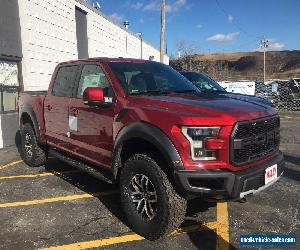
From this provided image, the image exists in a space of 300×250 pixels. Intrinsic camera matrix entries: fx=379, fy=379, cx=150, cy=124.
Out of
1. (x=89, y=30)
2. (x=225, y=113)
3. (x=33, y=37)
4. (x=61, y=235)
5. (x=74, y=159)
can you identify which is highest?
(x=89, y=30)

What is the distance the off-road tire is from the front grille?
4.47m

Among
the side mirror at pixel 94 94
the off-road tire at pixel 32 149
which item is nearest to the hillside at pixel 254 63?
the off-road tire at pixel 32 149

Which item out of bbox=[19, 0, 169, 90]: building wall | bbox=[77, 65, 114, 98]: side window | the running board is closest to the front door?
bbox=[77, 65, 114, 98]: side window

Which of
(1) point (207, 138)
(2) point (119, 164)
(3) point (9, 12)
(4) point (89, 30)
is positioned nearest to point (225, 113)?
(1) point (207, 138)

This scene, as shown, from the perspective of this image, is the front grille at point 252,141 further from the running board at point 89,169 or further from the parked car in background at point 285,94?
the parked car in background at point 285,94

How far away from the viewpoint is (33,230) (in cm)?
455

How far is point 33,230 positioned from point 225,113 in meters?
2.67

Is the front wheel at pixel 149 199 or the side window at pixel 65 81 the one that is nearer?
the front wheel at pixel 149 199

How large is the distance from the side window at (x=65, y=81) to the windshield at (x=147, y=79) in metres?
1.02

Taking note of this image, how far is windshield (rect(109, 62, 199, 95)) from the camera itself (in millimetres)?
4927

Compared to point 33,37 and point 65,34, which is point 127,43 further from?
point 33,37

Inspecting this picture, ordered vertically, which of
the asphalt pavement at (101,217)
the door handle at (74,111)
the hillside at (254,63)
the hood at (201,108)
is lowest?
the asphalt pavement at (101,217)

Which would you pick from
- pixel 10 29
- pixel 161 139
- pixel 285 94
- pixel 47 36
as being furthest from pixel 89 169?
pixel 285 94

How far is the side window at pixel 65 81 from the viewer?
19.6 feet
